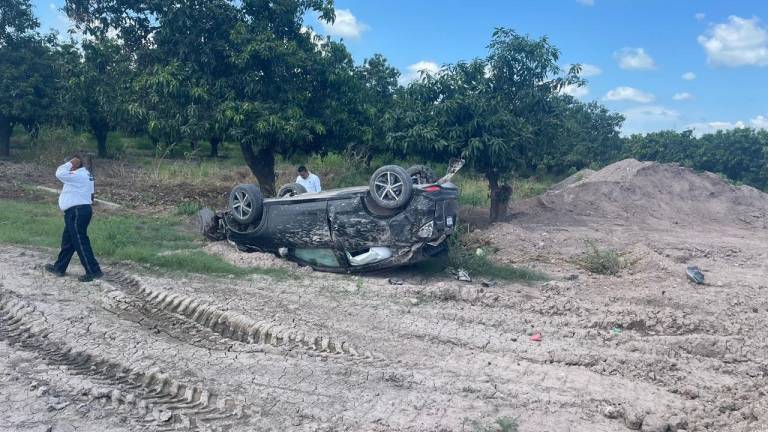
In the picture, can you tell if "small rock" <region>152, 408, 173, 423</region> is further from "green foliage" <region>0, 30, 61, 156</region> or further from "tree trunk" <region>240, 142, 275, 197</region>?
"green foliage" <region>0, 30, 61, 156</region>

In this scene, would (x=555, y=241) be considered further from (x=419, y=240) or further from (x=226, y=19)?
(x=226, y=19)

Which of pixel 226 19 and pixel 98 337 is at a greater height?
pixel 226 19

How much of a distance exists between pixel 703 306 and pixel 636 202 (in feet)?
32.1

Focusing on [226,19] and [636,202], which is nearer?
[226,19]

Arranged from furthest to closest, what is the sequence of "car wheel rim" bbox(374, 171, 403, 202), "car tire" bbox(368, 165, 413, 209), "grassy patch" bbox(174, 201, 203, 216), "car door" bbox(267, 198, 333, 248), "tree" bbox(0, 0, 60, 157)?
"tree" bbox(0, 0, 60, 157) < "grassy patch" bbox(174, 201, 203, 216) < "car door" bbox(267, 198, 333, 248) < "car wheel rim" bbox(374, 171, 403, 202) < "car tire" bbox(368, 165, 413, 209)

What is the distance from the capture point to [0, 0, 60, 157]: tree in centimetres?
2061

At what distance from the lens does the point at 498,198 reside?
44.5 ft

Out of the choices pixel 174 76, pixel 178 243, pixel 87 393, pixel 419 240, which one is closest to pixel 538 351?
pixel 419 240

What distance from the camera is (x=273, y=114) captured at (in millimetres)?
12852

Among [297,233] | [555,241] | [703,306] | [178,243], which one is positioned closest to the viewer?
[703,306]

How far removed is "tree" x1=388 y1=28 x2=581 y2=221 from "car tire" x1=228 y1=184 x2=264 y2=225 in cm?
402

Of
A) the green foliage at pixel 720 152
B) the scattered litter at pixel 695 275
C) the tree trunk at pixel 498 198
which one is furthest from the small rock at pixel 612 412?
the green foliage at pixel 720 152

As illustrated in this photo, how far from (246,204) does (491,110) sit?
17.5 feet

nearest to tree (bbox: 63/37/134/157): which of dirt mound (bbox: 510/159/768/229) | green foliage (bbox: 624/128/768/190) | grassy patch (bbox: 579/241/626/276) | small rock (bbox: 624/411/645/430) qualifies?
dirt mound (bbox: 510/159/768/229)
